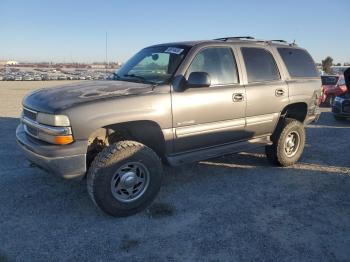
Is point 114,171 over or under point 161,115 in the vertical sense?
under

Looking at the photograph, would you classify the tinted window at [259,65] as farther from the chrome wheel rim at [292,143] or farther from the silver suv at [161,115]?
the chrome wheel rim at [292,143]

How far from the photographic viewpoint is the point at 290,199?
4.73 metres

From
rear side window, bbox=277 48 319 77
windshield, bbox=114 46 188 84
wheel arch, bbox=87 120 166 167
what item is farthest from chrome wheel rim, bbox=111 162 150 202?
rear side window, bbox=277 48 319 77

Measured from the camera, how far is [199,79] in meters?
4.43

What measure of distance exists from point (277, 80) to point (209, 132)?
166 cm

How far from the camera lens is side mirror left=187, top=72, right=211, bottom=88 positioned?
443 centimetres

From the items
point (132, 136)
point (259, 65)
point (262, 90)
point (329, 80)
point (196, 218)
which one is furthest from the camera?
point (329, 80)

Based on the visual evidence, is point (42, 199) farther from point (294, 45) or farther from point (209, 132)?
point (294, 45)

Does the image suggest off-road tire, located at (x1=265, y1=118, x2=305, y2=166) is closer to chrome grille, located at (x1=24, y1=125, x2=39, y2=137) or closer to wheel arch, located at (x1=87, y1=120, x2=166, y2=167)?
wheel arch, located at (x1=87, y1=120, x2=166, y2=167)

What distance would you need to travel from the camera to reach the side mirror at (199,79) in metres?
4.43

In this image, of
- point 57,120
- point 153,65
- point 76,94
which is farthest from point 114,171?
point 153,65

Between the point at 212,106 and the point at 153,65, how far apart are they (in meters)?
1.01

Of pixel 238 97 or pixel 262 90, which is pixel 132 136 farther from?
pixel 262 90

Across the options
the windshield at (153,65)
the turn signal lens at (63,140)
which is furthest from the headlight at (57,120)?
the windshield at (153,65)
